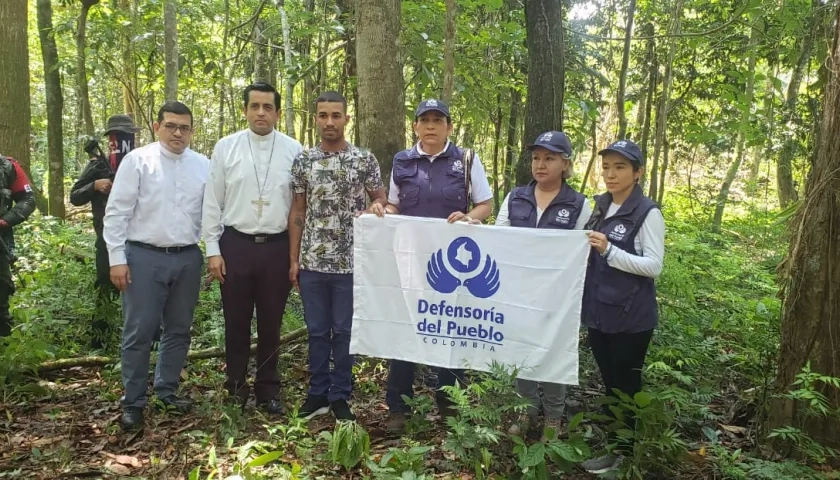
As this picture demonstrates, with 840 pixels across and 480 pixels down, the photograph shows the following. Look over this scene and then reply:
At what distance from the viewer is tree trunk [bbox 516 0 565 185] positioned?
4.74 m

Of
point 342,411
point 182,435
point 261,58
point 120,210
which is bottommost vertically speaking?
point 182,435

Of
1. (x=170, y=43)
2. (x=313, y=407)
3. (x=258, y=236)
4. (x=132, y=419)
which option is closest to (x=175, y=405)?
(x=132, y=419)

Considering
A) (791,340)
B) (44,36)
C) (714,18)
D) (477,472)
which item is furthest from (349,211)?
(714,18)

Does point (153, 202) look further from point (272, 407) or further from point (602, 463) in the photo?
point (602, 463)

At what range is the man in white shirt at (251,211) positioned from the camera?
3.78 metres

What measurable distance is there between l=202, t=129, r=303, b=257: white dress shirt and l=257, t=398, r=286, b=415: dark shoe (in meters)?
1.15

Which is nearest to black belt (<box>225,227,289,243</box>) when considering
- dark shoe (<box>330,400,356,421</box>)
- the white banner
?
the white banner

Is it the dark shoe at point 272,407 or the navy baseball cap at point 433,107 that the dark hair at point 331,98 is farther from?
the dark shoe at point 272,407

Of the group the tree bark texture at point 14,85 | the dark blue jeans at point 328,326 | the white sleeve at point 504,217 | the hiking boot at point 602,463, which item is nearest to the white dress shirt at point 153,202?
the dark blue jeans at point 328,326

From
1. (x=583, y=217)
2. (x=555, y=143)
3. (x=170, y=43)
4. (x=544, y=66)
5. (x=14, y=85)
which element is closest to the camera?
(x=555, y=143)

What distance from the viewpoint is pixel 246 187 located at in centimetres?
377

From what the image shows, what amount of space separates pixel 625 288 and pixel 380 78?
241 centimetres

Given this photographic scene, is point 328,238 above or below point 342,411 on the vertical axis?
above

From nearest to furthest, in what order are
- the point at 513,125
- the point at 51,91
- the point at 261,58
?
the point at 51,91, the point at 261,58, the point at 513,125
